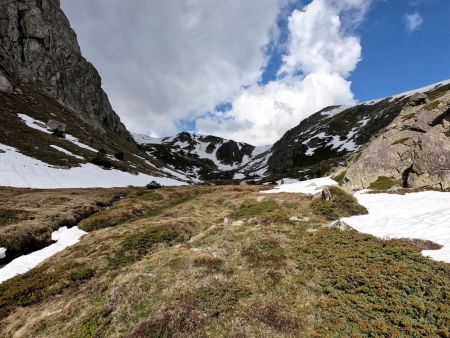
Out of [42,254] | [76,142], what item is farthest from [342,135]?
[42,254]

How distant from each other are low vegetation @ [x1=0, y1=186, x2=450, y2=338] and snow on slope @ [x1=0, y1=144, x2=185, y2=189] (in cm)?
4781

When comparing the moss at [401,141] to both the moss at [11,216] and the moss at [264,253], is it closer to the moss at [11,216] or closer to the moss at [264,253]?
the moss at [264,253]

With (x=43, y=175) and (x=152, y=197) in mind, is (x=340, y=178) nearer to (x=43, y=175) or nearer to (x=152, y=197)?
(x=152, y=197)

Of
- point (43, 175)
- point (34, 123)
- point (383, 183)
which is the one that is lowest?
point (383, 183)

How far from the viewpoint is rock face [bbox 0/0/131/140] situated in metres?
129

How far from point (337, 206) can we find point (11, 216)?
34166 mm

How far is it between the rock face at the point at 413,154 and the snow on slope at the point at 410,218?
3491mm

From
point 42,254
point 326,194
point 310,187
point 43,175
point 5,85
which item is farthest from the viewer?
point 5,85

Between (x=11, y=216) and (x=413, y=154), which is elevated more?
(x=413, y=154)

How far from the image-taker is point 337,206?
24234 mm

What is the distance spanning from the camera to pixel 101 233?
2738 centimetres

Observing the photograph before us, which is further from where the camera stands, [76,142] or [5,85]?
[5,85]

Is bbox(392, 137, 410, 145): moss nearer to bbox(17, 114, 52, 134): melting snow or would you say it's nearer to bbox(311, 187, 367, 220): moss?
bbox(311, 187, 367, 220): moss

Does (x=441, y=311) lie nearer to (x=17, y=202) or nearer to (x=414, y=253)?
(x=414, y=253)
